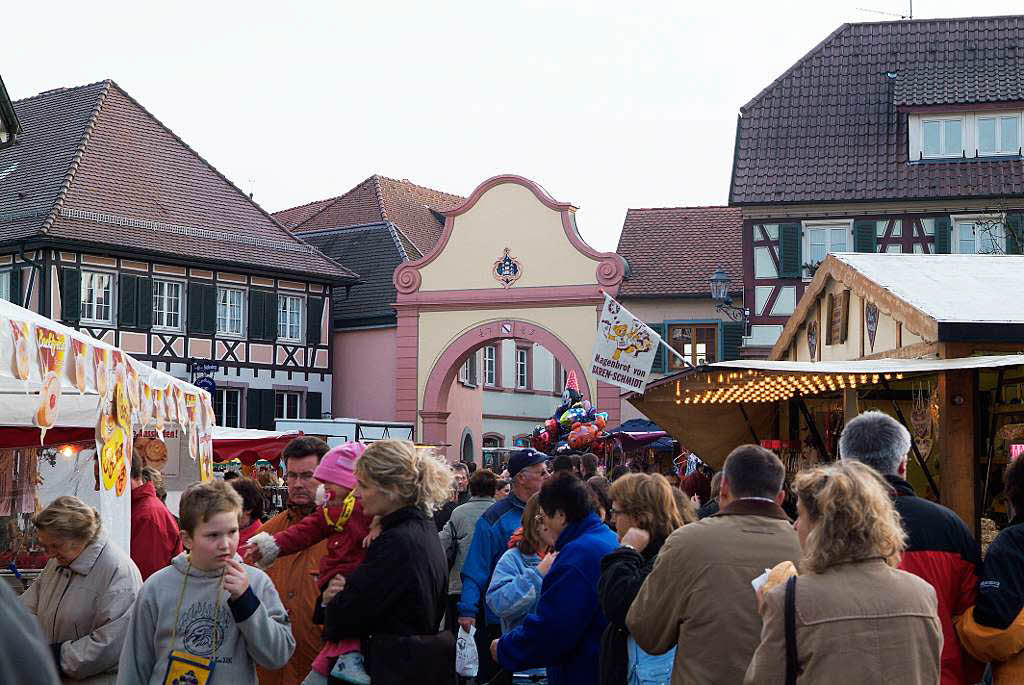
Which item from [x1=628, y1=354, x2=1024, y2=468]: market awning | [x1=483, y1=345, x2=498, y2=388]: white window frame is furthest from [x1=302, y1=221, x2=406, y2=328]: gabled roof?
[x1=628, y1=354, x2=1024, y2=468]: market awning

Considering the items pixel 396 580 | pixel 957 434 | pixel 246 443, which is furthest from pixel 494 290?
pixel 396 580

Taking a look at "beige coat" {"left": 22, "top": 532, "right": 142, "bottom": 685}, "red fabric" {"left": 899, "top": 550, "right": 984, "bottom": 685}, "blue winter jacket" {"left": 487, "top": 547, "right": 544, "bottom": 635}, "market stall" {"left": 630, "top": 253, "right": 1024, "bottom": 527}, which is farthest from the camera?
"market stall" {"left": 630, "top": 253, "right": 1024, "bottom": 527}

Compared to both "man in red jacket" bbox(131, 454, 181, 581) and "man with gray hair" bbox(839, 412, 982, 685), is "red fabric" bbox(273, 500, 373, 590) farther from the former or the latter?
"man in red jacket" bbox(131, 454, 181, 581)

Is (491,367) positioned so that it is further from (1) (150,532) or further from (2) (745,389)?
(1) (150,532)

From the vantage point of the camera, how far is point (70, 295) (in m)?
32.6

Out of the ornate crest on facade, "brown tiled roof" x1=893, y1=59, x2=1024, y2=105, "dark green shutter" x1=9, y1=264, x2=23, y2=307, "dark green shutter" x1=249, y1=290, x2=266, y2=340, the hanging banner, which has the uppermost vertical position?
"brown tiled roof" x1=893, y1=59, x2=1024, y2=105

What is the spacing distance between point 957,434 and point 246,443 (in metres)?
11.6

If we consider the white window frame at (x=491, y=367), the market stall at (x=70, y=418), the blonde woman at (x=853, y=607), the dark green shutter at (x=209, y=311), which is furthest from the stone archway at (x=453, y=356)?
the blonde woman at (x=853, y=607)

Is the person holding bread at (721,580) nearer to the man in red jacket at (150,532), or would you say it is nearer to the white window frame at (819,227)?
the man in red jacket at (150,532)

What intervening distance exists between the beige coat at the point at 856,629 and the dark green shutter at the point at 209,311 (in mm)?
32361

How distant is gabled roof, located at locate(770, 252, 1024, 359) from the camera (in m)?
9.87

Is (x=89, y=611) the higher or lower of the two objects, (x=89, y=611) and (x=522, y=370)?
the lower

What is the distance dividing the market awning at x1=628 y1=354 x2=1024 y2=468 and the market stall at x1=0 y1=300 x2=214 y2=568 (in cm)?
366

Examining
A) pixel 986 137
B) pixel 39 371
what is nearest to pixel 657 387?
pixel 39 371
